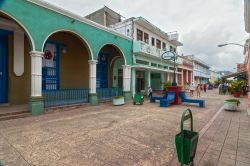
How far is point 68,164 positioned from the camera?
315cm

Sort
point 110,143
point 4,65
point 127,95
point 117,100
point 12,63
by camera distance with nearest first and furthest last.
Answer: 1. point 110,143
2. point 4,65
3. point 12,63
4. point 117,100
5. point 127,95

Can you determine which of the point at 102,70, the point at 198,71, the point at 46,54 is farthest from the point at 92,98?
the point at 198,71

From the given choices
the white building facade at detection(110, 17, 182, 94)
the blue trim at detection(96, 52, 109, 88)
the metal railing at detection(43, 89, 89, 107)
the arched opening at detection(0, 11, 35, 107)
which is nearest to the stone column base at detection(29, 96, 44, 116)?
the metal railing at detection(43, 89, 89, 107)

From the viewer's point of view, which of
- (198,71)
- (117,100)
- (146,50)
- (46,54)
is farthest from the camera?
(198,71)

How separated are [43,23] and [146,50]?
31.1 ft

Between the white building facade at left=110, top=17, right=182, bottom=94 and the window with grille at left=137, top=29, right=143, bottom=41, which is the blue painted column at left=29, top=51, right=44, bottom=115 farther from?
the window with grille at left=137, top=29, right=143, bottom=41

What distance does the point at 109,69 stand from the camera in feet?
49.2

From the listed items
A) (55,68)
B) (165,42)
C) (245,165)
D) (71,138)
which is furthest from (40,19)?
(165,42)

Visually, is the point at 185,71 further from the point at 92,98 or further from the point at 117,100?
the point at 92,98

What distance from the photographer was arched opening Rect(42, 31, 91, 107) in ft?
32.4

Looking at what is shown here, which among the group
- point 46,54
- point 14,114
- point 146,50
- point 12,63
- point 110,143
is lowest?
point 110,143

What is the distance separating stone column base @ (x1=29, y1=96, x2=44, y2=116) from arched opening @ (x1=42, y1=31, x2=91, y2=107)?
1.16 meters

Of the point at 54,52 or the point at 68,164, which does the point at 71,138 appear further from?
the point at 54,52

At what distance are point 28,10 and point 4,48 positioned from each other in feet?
9.48
